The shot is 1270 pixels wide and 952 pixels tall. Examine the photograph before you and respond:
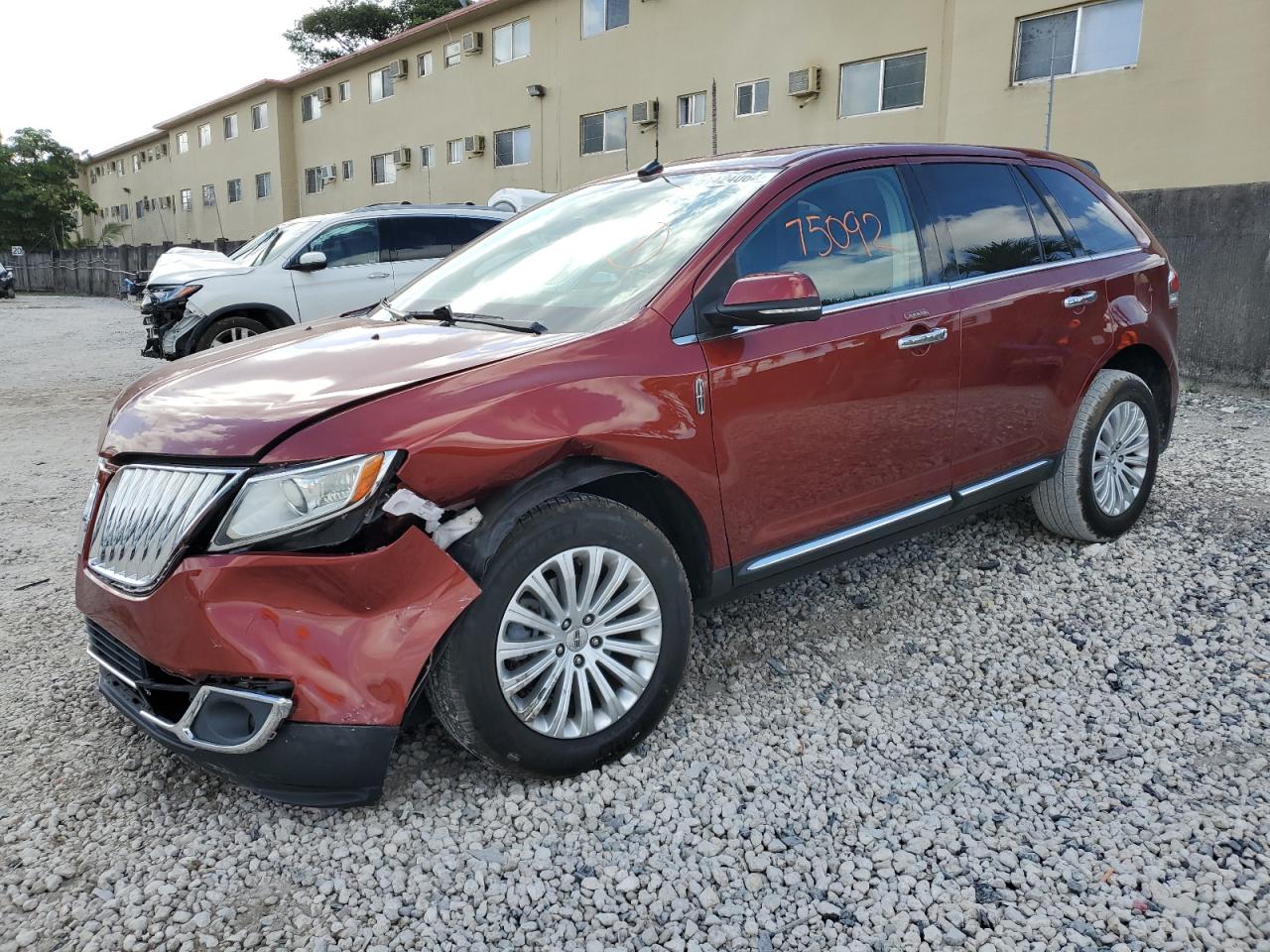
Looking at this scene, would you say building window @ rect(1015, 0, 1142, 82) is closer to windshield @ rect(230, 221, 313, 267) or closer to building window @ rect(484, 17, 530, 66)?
windshield @ rect(230, 221, 313, 267)

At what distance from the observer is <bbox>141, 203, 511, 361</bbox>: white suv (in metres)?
9.02

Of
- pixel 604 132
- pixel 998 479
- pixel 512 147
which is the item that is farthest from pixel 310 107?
pixel 998 479

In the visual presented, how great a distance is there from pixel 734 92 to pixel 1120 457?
55.2 feet

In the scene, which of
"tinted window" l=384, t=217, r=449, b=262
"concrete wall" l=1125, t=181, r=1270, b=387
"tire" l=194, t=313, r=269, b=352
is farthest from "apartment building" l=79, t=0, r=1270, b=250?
"tire" l=194, t=313, r=269, b=352

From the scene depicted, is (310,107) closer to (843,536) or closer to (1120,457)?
(1120,457)

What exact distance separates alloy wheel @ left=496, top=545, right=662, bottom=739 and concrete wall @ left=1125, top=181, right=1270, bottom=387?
8013mm

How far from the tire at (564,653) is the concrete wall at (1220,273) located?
25.9 ft

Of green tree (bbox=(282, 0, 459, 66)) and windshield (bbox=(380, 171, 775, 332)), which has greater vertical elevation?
green tree (bbox=(282, 0, 459, 66))

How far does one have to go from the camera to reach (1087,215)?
4.34m

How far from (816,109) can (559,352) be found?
17.1m

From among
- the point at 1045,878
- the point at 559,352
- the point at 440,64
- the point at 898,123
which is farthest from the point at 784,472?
the point at 440,64

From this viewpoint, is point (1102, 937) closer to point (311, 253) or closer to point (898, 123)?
point (311, 253)

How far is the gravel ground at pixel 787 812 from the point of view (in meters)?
2.18

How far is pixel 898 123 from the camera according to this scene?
16.9m
